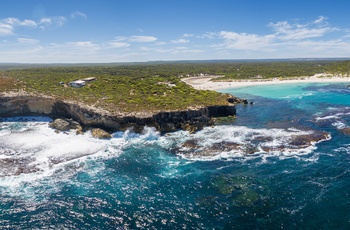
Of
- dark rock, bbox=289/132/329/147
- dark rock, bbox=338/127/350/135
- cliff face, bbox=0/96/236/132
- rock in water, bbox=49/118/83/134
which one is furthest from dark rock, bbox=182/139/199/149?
dark rock, bbox=338/127/350/135

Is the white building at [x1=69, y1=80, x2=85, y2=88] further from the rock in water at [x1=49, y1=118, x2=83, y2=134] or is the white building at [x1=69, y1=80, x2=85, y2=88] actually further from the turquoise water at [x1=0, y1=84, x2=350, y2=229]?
the turquoise water at [x1=0, y1=84, x2=350, y2=229]

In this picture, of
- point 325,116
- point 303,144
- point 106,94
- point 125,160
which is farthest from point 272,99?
point 125,160

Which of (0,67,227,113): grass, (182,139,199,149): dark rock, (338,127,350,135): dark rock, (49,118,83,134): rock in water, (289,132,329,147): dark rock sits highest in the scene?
(0,67,227,113): grass

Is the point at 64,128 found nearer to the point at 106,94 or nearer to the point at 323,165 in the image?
the point at 106,94

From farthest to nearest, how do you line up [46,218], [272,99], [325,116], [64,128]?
1. [272,99]
2. [325,116]
3. [64,128]
4. [46,218]

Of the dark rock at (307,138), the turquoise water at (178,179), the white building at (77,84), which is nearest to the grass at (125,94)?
the white building at (77,84)

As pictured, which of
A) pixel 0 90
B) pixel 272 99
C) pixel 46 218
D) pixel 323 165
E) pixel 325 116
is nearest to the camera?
pixel 46 218

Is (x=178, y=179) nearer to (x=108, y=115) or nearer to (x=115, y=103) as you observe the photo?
(x=108, y=115)

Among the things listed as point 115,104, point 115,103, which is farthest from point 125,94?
point 115,104
